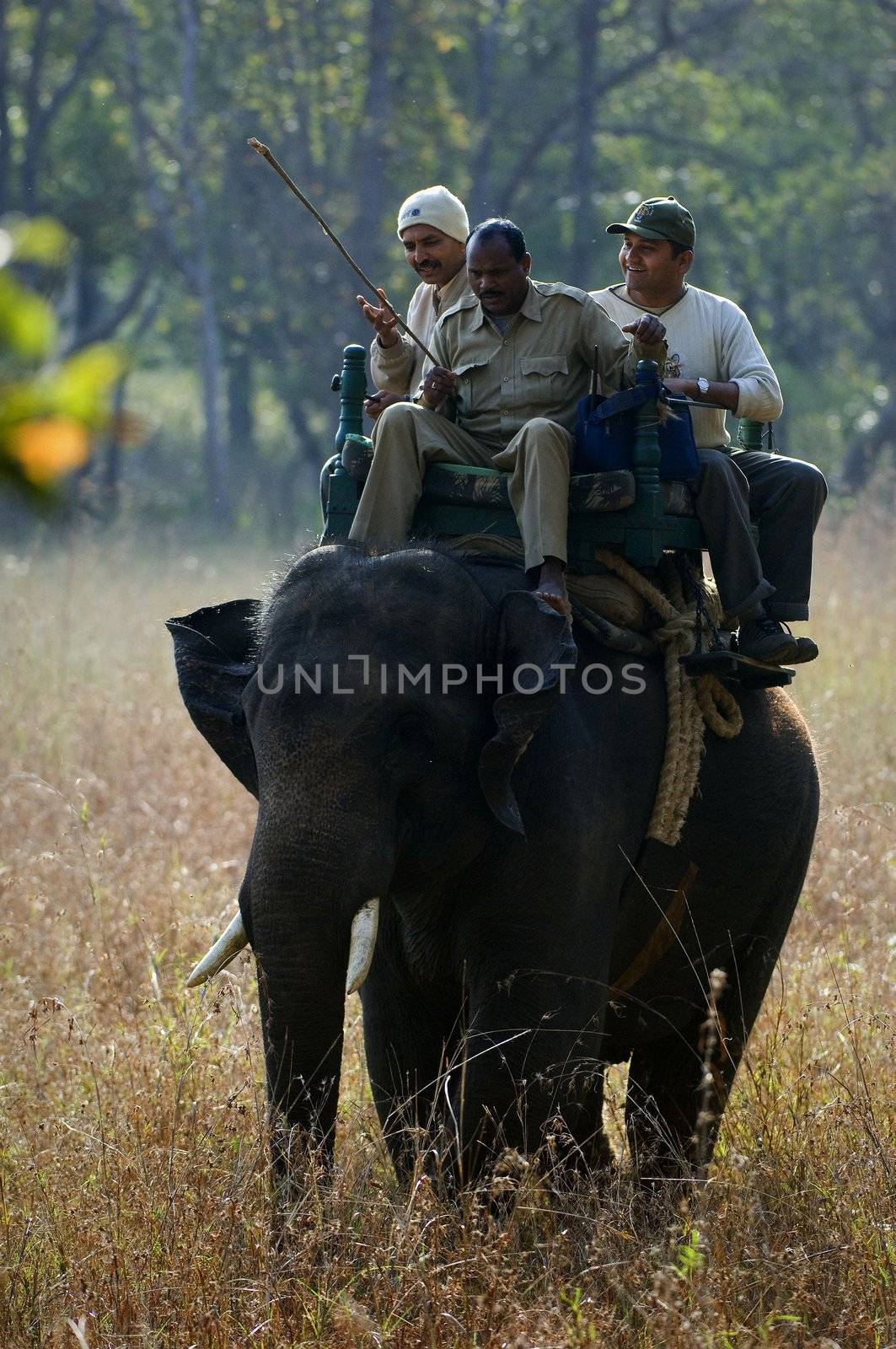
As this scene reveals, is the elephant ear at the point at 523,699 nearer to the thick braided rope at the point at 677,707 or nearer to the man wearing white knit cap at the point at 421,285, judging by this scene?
the thick braided rope at the point at 677,707

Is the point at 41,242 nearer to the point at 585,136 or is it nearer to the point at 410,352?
the point at 410,352

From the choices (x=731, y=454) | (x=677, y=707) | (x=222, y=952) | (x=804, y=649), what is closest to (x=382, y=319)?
(x=731, y=454)

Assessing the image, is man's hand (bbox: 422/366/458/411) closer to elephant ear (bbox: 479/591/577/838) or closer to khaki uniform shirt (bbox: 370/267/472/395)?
khaki uniform shirt (bbox: 370/267/472/395)

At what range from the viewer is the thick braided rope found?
4730 millimetres

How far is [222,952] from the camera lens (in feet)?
13.9

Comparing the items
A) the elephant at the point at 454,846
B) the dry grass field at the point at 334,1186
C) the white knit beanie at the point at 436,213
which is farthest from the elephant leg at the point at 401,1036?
the white knit beanie at the point at 436,213

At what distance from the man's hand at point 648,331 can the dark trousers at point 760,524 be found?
0.39 m

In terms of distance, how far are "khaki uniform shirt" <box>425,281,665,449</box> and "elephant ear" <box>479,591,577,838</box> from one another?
2.56ft

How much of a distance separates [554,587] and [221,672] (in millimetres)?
911

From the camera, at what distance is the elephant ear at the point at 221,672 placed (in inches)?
182

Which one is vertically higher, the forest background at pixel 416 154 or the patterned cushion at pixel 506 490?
the forest background at pixel 416 154

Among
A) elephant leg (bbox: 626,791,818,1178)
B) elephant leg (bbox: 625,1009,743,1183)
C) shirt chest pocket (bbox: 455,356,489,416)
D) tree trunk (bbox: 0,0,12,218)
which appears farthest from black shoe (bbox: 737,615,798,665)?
tree trunk (bbox: 0,0,12,218)

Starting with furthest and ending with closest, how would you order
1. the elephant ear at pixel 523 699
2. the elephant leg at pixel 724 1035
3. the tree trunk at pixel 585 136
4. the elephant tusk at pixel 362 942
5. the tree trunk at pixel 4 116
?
the tree trunk at pixel 585 136, the tree trunk at pixel 4 116, the elephant leg at pixel 724 1035, the elephant ear at pixel 523 699, the elephant tusk at pixel 362 942

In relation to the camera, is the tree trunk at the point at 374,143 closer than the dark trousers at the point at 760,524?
No
